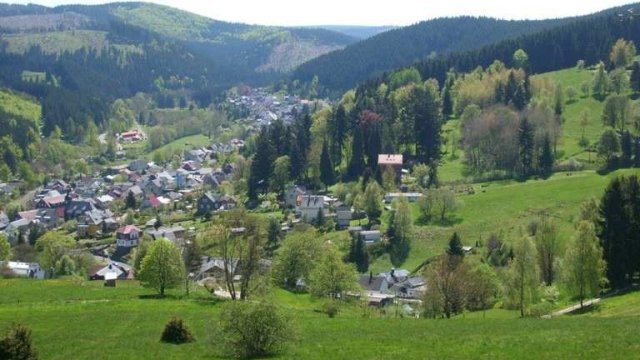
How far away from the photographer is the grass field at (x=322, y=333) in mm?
27484

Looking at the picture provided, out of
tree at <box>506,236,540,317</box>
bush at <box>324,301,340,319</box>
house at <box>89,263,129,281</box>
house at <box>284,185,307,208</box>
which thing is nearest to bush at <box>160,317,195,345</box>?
bush at <box>324,301,340,319</box>

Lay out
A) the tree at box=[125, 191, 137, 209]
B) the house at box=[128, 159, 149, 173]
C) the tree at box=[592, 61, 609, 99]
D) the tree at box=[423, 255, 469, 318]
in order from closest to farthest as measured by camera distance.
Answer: the tree at box=[423, 255, 469, 318] → the tree at box=[125, 191, 137, 209] → the tree at box=[592, 61, 609, 99] → the house at box=[128, 159, 149, 173]

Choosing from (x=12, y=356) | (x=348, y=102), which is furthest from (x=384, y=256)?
(x=348, y=102)

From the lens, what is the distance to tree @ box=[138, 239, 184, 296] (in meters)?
50.0

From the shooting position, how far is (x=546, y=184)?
90750 millimetres

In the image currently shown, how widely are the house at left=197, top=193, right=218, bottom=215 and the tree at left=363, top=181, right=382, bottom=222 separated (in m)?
30.0

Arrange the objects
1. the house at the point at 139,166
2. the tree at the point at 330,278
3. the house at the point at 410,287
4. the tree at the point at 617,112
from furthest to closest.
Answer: the house at the point at 139,166, the tree at the point at 617,112, the house at the point at 410,287, the tree at the point at 330,278

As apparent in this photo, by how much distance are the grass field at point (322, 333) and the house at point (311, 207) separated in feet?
147

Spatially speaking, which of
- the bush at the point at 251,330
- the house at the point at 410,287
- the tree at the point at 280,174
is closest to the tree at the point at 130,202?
the tree at the point at 280,174

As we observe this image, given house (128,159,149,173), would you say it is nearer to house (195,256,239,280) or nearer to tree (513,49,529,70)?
tree (513,49,529,70)

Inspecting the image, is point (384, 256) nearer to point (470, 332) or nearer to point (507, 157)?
point (507, 157)

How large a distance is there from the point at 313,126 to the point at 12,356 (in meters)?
99.1

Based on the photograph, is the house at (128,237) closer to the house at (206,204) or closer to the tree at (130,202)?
the house at (206,204)

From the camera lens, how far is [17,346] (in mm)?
27031
